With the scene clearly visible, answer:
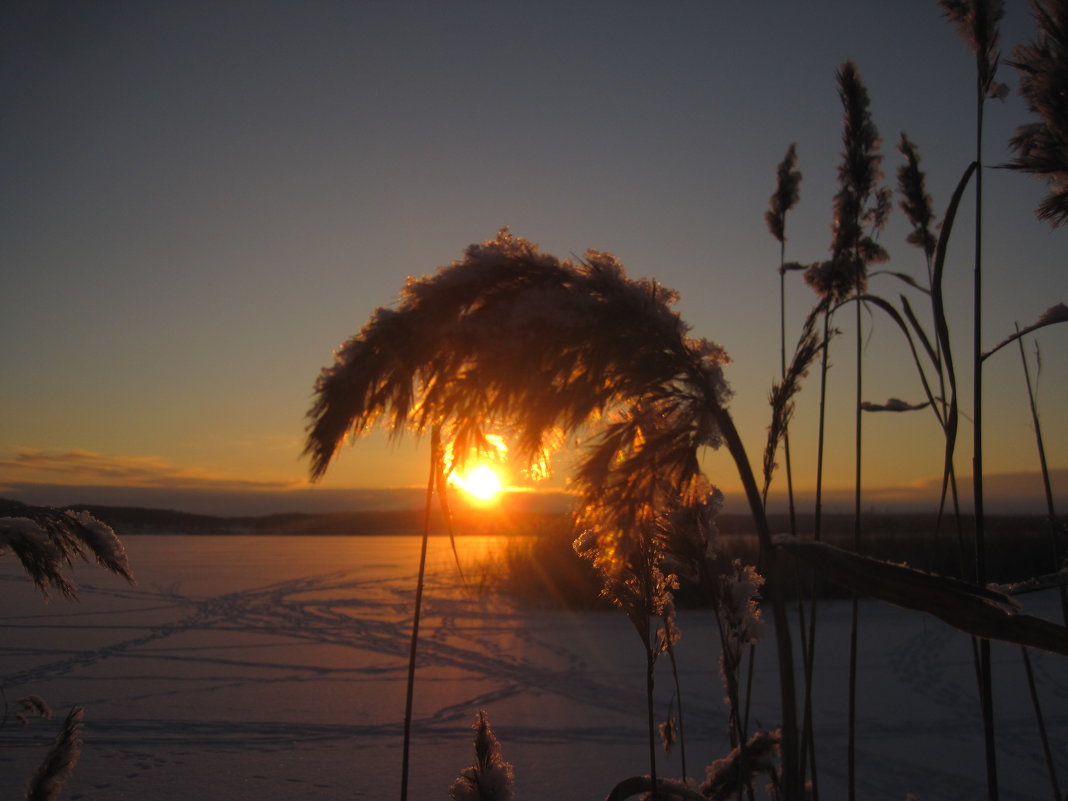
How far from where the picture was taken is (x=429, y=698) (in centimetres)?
652

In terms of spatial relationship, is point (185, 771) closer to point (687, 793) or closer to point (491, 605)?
point (687, 793)

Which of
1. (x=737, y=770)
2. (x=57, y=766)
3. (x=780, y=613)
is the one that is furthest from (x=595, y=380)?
(x=57, y=766)

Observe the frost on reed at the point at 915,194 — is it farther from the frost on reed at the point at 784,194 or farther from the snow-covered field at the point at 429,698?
the snow-covered field at the point at 429,698

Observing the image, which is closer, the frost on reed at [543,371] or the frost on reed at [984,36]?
the frost on reed at [543,371]

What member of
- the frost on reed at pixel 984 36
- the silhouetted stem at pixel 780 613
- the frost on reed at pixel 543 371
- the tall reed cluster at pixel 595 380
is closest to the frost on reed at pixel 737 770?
the tall reed cluster at pixel 595 380

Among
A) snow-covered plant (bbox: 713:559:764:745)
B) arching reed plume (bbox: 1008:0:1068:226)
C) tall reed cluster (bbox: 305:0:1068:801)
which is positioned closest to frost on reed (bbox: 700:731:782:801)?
snow-covered plant (bbox: 713:559:764:745)

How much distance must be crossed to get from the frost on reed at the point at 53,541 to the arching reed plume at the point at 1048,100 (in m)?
3.16

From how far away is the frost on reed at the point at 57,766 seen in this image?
2207 millimetres

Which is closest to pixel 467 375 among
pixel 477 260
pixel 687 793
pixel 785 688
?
pixel 477 260

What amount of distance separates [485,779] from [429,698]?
5.02 m

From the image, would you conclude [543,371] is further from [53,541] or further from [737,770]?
[53,541]

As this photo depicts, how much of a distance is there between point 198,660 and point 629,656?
5.14m

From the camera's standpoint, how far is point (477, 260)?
142cm

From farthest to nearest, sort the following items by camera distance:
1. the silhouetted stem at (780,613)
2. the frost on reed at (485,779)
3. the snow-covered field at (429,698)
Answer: the snow-covered field at (429,698), the frost on reed at (485,779), the silhouetted stem at (780,613)
